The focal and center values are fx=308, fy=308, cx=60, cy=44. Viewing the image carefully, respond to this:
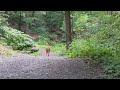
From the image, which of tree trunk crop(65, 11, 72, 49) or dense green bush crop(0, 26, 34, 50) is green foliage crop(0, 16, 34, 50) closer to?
dense green bush crop(0, 26, 34, 50)

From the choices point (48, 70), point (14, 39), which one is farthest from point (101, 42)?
point (14, 39)

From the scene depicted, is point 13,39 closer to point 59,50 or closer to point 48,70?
point 59,50

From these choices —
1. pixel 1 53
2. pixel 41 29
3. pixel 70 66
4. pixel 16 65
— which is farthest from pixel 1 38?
pixel 41 29

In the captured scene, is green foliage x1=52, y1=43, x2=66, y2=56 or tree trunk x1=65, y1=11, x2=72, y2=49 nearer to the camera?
tree trunk x1=65, y1=11, x2=72, y2=49

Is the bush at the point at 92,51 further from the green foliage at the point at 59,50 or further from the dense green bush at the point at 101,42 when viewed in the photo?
the green foliage at the point at 59,50

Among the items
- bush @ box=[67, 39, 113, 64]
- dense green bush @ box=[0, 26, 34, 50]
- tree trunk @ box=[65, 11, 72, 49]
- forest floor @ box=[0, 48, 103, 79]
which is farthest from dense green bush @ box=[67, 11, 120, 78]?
dense green bush @ box=[0, 26, 34, 50]

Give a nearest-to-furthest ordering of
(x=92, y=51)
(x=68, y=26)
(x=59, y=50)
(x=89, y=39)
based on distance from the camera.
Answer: (x=92, y=51), (x=89, y=39), (x=68, y=26), (x=59, y=50)

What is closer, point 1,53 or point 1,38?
point 1,53
